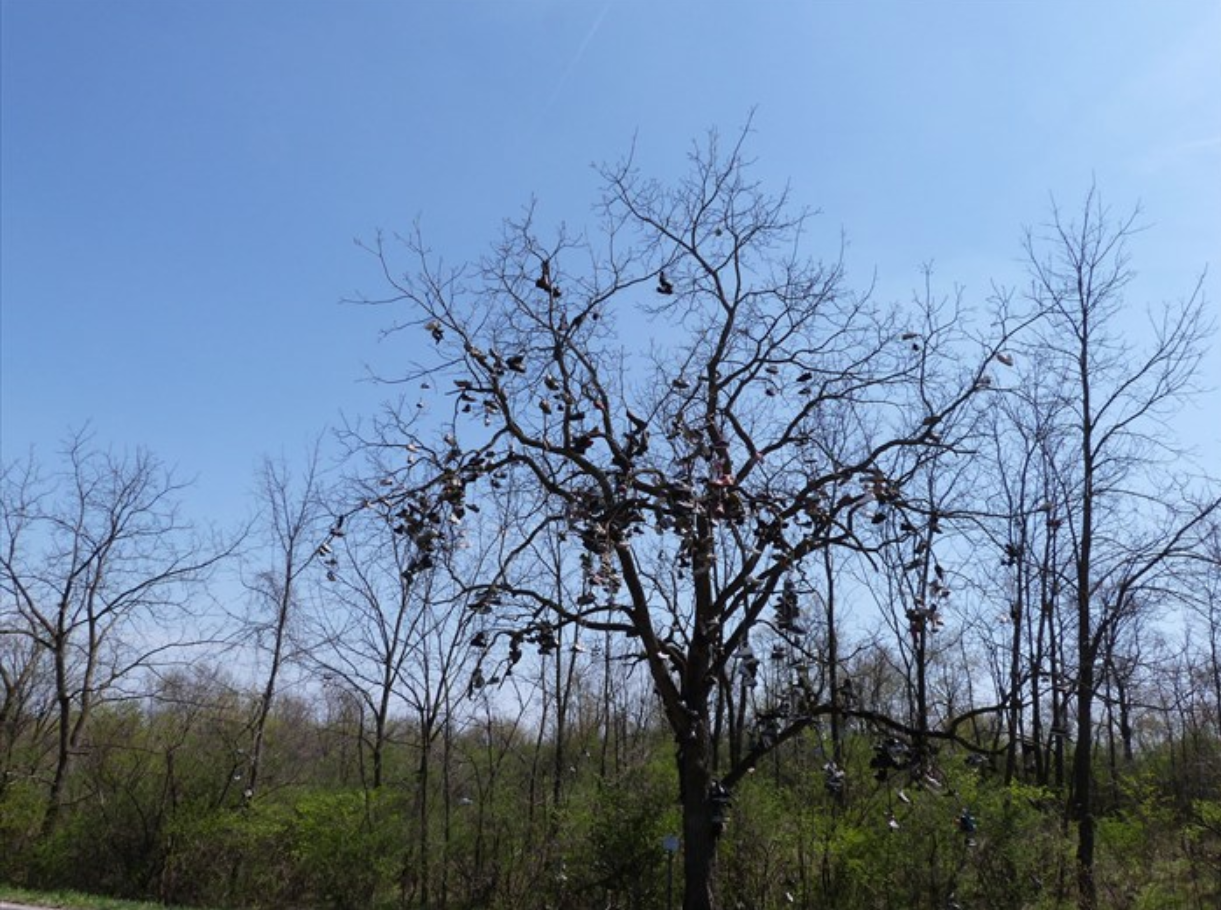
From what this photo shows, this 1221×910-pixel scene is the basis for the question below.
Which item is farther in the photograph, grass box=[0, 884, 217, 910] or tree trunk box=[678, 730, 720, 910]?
grass box=[0, 884, 217, 910]

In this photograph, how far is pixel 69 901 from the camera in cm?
1294

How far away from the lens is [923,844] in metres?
11.6

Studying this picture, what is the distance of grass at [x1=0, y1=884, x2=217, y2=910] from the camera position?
1255cm

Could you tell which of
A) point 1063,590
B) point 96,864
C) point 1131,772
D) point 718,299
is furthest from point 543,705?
point 1131,772

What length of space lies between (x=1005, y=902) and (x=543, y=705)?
8.55 metres

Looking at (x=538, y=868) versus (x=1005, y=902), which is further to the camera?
(x=538, y=868)

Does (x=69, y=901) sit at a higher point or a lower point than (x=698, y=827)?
lower

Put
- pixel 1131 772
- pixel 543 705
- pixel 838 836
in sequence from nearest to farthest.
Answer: pixel 838 836 → pixel 543 705 → pixel 1131 772

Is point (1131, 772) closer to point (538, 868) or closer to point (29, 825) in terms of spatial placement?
point (538, 868)

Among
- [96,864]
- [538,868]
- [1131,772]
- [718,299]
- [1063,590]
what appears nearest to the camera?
[718,299]

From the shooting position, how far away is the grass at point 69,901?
41.2 feet

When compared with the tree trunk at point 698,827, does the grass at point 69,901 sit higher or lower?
lower

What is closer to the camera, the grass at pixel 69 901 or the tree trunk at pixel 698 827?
the tree trunk at pixel 698 827

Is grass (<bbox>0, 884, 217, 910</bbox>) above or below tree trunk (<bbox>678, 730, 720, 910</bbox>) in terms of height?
below
